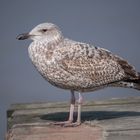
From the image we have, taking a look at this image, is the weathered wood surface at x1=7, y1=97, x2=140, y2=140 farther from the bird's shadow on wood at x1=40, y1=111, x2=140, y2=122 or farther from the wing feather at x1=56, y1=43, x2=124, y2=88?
the wing feather at x1=56, y1=43, x2=124, y2=88

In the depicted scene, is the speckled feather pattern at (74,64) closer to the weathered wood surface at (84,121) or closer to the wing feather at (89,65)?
the wing feather at (89,65)

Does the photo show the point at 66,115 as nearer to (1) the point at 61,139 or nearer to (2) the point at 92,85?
(2) the point at 92,85

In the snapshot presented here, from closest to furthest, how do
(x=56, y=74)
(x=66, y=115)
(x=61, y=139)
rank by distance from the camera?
(x=61, y=139) < (x=56, y=74) < (x=66, y=115)

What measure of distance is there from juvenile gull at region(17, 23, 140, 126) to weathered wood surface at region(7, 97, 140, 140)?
32 centimetres

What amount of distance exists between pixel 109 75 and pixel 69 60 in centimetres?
55

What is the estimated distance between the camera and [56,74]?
981 centimetres

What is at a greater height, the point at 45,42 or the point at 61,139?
the point at 45,42

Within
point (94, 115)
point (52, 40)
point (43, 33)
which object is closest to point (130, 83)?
point (94, 115)

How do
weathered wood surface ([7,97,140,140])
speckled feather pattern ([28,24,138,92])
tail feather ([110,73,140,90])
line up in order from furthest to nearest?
tail feather ([110,73,140,90]), speckled feather pattern ([28,24,138,92]), weathered wood surface ([7,97,140,140])

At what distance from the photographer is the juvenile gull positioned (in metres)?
9.84

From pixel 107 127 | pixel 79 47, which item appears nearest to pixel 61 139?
pixel 107 127

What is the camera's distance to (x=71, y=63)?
9906 millimetres

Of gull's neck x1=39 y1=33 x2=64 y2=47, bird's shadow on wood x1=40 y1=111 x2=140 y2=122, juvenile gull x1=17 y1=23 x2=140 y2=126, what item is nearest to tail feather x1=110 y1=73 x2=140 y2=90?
juvenile gull x1=17 y1=23 x2=140 y2=126

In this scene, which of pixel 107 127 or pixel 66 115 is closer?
pixel 107 127
